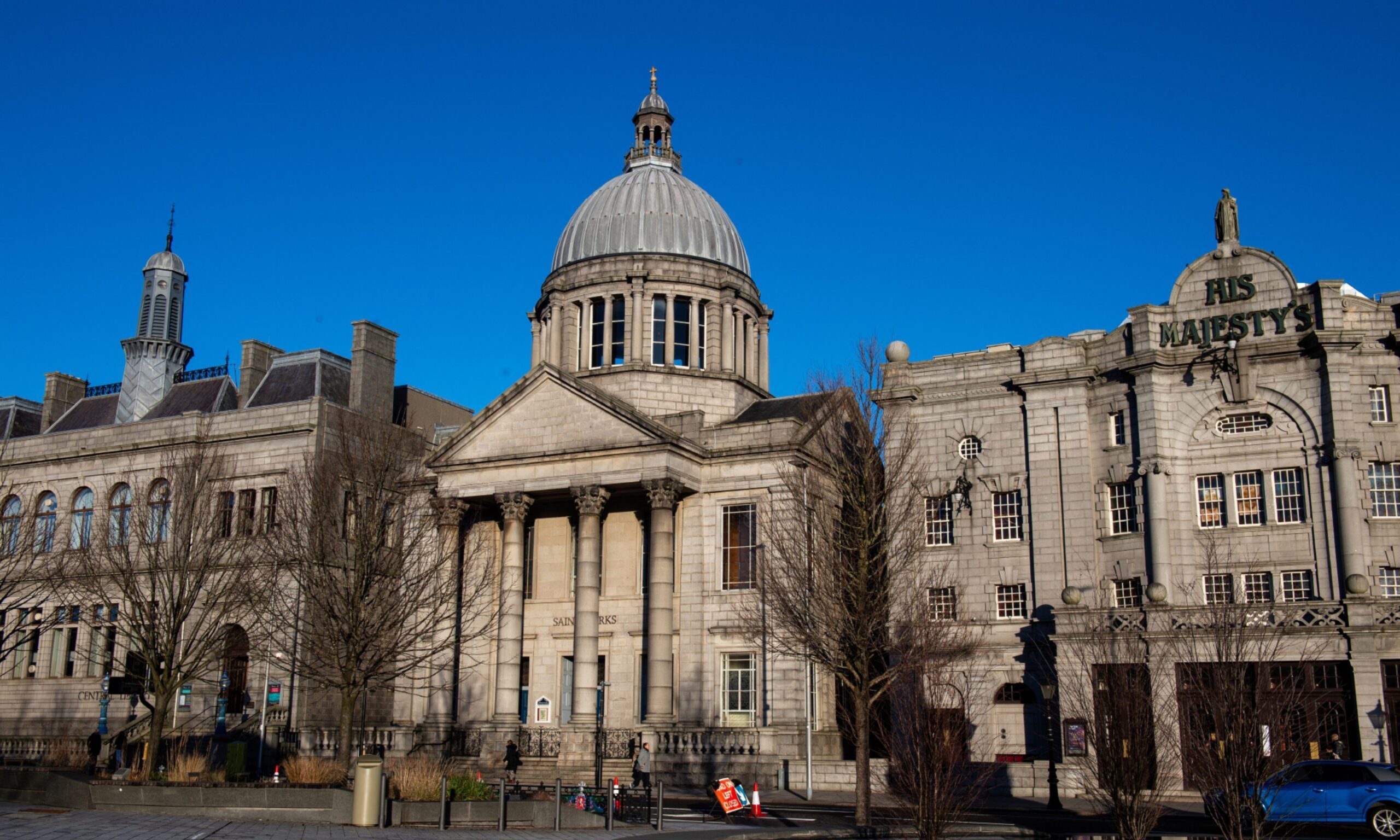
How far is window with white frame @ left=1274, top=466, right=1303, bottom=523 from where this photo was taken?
3784 cm

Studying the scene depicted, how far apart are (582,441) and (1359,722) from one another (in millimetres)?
24965

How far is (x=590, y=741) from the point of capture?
4100cm

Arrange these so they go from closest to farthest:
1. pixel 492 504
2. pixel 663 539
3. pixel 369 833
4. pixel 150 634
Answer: pixel 369 833 < pixel 150 634 < pixel 663 539 < pixel 492 504

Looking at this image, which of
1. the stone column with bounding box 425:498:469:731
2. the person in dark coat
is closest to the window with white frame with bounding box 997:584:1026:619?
the person in dark coat

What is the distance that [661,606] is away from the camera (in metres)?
42.0

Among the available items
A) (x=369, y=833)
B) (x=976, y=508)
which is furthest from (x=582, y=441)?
(x=369, y=833)

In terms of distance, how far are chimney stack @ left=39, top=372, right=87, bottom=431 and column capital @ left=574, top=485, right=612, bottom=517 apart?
32.4 meters

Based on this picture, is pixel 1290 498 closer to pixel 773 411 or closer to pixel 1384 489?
pixel 1384 489

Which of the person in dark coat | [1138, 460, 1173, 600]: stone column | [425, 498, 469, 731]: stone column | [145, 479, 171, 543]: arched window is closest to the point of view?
the person in dark coat

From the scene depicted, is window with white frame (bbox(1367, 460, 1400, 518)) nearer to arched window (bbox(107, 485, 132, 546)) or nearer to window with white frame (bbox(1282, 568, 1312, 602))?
window with white frame (bbox(1282, 568, 1312, 602))

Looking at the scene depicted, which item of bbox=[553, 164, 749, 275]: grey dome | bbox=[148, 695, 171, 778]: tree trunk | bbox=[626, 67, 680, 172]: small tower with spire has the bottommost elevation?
bbox=[148, 695, 171, 778]: tree trunk

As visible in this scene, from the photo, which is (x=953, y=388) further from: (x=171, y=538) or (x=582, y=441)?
(x=171, y=538)

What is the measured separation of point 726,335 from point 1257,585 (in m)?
22.9

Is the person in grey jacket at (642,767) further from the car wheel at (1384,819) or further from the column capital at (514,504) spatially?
the car wheel at (1384,819)
